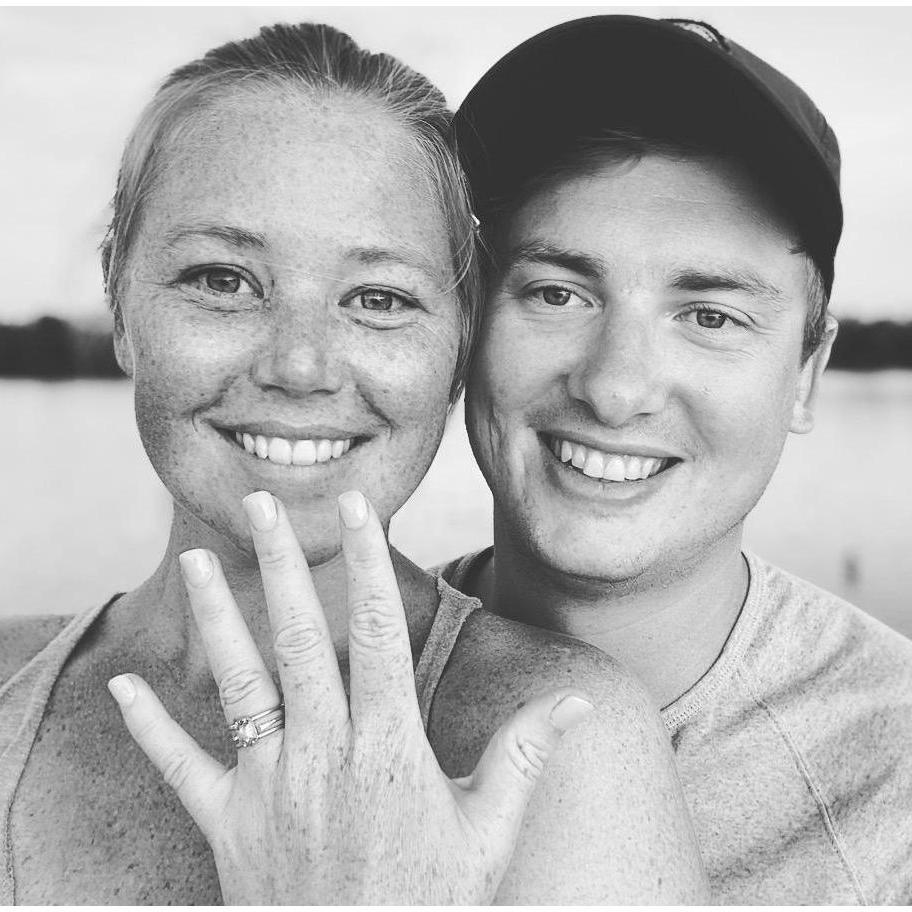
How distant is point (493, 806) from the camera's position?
1.21m

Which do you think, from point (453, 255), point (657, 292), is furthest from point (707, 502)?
point (453, 255)

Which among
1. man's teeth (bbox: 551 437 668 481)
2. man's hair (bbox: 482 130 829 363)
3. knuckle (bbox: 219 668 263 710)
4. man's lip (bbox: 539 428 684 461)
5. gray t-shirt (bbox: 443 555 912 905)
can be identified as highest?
man's hair (bbox: 482 130 829 363)

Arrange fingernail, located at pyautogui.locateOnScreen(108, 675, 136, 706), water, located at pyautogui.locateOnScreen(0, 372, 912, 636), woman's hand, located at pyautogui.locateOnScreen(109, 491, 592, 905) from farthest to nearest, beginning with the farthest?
water, located at pyautogui.locateOnScreen(0, 372, 912, 636) < fingernail, located at pyautogui.locateOnScreen(108, 675, 136, 706) < woman's hand, located at pyautogui.locateOnScreen(109, 491, 592, 905)

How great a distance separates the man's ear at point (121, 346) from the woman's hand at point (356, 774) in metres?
0.59

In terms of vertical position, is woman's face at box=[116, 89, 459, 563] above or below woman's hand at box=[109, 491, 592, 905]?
above

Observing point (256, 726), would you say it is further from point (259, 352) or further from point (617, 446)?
point (617, 446)

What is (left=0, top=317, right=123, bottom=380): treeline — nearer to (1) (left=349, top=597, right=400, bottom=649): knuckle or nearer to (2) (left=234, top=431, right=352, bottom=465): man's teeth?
(2) (left=234, top=431, right=352, bottom=465): man's teeth

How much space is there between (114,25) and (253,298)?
1501 mm

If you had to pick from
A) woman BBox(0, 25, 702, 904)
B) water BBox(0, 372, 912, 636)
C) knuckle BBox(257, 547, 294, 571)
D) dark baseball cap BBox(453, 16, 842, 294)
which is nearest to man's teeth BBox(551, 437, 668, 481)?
woman BBox(0, 25, 702, 904)

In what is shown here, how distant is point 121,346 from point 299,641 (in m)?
0.78

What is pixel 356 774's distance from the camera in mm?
1196

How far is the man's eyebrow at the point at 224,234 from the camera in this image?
4.89 ft

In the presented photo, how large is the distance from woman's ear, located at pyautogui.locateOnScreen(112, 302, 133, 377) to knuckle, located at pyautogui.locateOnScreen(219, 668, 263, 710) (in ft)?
2.13

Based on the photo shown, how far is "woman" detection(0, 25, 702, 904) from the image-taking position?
1.21 metres
